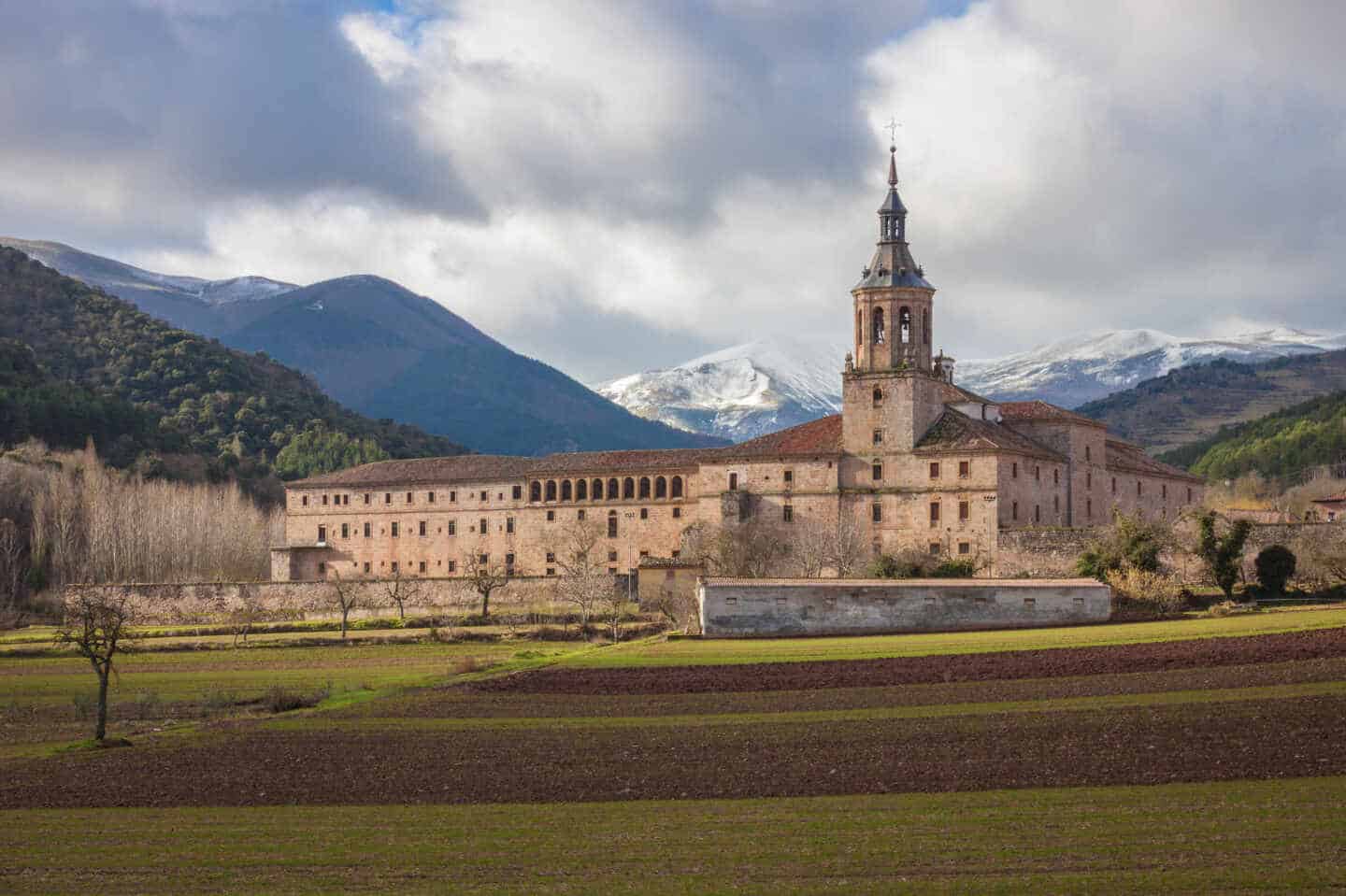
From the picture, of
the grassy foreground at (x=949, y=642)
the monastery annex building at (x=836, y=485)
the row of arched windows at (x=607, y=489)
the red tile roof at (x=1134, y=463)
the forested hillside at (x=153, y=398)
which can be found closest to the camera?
the grassy foreground at (x=949, y=642)

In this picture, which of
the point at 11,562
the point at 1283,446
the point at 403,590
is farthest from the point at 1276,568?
the point at 1283,446

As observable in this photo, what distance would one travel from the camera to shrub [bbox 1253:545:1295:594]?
66062mm

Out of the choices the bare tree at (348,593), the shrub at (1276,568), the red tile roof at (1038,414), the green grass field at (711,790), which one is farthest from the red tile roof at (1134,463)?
the green grass field at (711,790)

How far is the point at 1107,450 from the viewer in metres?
95.4

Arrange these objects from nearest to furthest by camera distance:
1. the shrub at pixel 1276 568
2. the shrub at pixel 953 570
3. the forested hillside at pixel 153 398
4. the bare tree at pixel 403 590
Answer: the shrub at pixel 1276 568, the shrub at pixel 953 570, the bare tree at pixel 403 590, the forested hillside at pixel 153 398

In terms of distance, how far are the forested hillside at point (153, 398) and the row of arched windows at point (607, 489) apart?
3309 centimetres

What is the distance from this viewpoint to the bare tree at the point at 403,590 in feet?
270

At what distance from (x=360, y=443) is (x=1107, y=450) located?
223 ft

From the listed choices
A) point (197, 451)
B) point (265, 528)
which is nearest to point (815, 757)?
point (265, 528)

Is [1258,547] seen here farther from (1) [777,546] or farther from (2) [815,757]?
(2) [815,757]

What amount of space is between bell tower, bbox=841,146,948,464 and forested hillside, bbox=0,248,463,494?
52862 millimetres

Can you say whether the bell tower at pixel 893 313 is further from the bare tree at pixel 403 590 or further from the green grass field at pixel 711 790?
the green grass field at pixel 711 790

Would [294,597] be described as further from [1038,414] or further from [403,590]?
[1038,414]

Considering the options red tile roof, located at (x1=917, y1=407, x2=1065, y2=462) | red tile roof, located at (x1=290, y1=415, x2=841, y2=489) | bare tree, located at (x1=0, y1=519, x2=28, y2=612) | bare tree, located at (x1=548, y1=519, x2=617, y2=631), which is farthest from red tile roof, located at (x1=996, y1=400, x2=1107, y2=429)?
bare tree, located at (x1=0, y1=519, x2=28, y2=612)
